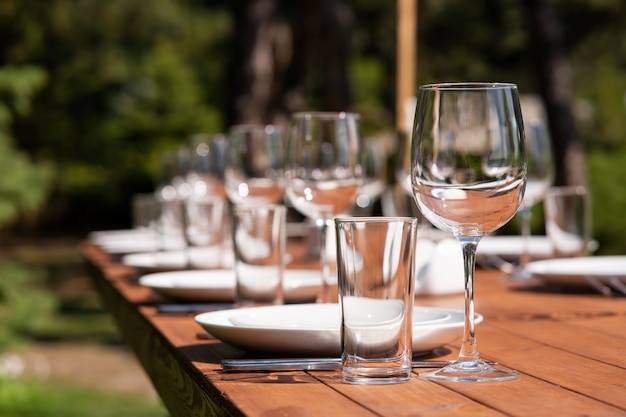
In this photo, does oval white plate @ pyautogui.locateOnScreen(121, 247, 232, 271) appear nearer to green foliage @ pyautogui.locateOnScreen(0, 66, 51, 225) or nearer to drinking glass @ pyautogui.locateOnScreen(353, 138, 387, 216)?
drinking glass @ pyautogui.locateOnScreen(353, 138, 387, 216)

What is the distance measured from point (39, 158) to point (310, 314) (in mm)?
15387

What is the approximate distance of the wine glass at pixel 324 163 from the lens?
5.06ft

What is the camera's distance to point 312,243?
2547 mm

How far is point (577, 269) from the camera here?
1758 mm

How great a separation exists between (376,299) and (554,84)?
601cm

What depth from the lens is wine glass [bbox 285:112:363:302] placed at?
5.06 feet

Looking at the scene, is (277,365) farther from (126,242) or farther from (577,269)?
(126,242)

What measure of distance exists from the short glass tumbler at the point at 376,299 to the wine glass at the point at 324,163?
1.76 ft

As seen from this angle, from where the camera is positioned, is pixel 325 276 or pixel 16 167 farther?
pixel 16 167

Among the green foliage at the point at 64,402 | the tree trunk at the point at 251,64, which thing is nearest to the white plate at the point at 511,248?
the green foliage at the point at 64,402

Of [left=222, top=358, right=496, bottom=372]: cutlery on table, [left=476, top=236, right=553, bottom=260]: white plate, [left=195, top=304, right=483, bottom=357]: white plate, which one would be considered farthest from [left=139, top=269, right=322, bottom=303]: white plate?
[left=476, top=236, right=553, bottom=260]: white plate

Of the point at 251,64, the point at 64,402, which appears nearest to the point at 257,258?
the point at 64,402

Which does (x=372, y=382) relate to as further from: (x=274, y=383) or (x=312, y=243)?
(x=312, y=243)

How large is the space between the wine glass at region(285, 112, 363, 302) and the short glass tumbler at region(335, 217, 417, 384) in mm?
536
